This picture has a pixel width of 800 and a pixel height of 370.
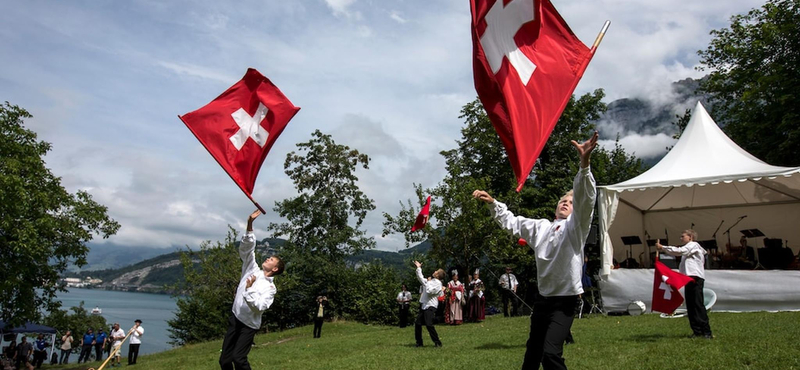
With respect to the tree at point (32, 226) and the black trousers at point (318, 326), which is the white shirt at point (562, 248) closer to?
the black trousers at point (318, 326)

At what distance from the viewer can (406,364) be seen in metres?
10.8

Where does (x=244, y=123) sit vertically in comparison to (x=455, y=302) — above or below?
above

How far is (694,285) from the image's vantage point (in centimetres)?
1009

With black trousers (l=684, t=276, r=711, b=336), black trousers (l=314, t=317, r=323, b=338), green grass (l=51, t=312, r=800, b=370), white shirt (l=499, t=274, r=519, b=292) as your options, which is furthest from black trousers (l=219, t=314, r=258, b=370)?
black trousers (l=314, t=317, r=323, b=338)

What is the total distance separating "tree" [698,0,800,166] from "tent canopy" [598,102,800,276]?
5.12 m

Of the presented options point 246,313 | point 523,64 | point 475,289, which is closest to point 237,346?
point 246,313

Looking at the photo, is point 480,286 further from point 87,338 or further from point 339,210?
point 87,338

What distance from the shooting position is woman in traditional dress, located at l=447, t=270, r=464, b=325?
78.5 feet

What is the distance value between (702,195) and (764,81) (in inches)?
316

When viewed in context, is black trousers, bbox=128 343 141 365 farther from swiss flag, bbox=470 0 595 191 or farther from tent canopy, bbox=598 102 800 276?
swiss flag, bbox=470 0 595 191

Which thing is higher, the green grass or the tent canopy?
the tent canopy

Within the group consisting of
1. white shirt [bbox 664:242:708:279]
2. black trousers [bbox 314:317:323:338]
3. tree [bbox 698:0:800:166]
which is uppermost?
tree [bbox 698:0:800:166]

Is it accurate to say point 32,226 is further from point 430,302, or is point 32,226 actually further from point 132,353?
point 430,302

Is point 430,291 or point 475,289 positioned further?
point 475,289
